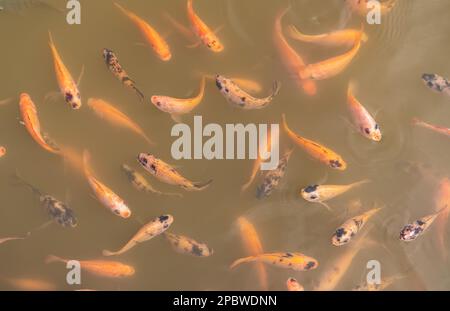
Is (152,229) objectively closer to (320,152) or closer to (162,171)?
(162,171)

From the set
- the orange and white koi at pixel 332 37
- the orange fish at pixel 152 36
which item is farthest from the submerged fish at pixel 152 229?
the orange and white koi at pixel 332 37

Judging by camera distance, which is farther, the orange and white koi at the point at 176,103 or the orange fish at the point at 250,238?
the orange fish at the point at 250,238

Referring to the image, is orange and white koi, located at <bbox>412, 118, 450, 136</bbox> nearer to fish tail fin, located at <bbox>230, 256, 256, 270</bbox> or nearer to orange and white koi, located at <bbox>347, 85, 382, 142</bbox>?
orange and white koi, located at <bbox>347, 85, 382, 142</bbox>

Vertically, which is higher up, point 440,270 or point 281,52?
point 281,52

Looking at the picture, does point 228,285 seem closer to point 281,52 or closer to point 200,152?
point 200,152

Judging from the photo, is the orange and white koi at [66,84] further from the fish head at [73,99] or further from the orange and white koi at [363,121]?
the orange and white koi at [363,121]

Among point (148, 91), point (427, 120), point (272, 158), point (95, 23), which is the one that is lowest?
point (272, 158)
